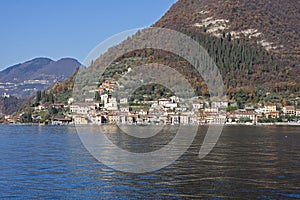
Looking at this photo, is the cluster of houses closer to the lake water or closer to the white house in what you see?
the white house

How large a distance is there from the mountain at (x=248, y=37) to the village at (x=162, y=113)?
9825mm

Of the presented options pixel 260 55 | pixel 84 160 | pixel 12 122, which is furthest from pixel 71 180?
pixel 260 55

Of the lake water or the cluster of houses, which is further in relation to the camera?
the cluster of houses

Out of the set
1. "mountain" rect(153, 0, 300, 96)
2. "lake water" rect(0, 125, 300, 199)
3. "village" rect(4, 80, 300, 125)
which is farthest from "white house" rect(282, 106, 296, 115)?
"lake water" rect(0, 125, 300, 199)

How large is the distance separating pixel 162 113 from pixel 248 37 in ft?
156

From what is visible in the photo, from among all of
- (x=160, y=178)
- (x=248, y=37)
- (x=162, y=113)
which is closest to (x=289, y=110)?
(x=162, y=113)

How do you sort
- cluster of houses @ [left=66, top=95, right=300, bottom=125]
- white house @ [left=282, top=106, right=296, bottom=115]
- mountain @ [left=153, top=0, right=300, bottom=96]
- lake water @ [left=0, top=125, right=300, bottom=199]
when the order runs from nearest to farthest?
1. lake water @ [left=0, top=125, right=300, bottom=199]
2. cluster of houses @ [left=66, top=95, right=300, bottom=125]
3. white house @ [left=282, top=106, right=296, bottom=115]
4. mountain @ [left=153, top=0, right=300, bottom=96]

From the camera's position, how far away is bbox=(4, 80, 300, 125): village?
299ft

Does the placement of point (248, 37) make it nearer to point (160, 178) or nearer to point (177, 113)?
point (177, 113)

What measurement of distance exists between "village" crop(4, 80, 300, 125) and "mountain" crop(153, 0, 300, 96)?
9.83 metres

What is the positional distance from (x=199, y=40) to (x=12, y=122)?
47.0 meters

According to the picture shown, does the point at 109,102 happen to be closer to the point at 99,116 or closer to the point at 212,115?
the point at 99,116

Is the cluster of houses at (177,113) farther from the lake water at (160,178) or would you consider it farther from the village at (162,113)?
the lake water at (160,178)

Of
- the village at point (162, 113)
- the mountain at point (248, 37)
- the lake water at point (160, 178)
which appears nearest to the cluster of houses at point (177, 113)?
the village at point (162, 113)
